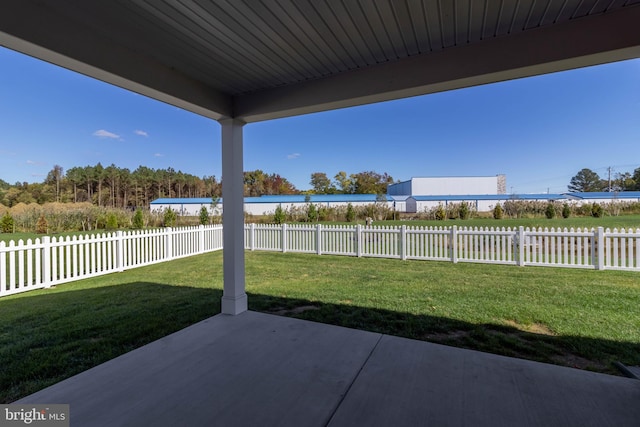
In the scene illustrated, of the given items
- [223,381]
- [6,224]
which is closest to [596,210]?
[223,381]

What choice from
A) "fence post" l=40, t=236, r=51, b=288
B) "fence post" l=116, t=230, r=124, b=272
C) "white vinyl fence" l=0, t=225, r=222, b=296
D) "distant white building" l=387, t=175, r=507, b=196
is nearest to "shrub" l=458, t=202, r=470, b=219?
"distant white building" l=387, t=175, r=507, b=196

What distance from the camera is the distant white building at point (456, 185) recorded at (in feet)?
73.7

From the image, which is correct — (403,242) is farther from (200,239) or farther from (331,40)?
(200,239)

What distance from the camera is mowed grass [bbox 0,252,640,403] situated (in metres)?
2.47

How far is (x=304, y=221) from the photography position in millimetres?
14242

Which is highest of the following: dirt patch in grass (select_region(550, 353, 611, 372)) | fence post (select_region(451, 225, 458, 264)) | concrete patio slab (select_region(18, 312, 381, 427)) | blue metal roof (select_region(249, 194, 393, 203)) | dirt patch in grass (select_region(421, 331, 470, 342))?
blue metal roof (select_region(249, 194, 393, 203))

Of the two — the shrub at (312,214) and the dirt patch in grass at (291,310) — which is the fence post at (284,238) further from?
the shrub at (312,214)

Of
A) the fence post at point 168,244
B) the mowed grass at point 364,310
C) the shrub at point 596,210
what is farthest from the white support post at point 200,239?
the shrub at point 596,210

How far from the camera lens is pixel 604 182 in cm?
1991

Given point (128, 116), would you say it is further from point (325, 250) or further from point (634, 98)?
point (634, 98)

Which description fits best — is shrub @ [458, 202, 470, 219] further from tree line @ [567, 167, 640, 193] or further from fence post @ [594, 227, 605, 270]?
tree line @ [567, 167, 640, 193]

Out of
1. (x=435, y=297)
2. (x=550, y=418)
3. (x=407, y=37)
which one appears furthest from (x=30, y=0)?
(x=435, y=297)

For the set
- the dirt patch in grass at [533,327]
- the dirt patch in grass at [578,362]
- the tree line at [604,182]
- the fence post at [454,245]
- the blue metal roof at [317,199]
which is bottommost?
the dirt patch in grass at [533,327]

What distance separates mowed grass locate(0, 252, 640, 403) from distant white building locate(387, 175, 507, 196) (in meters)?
18.5
